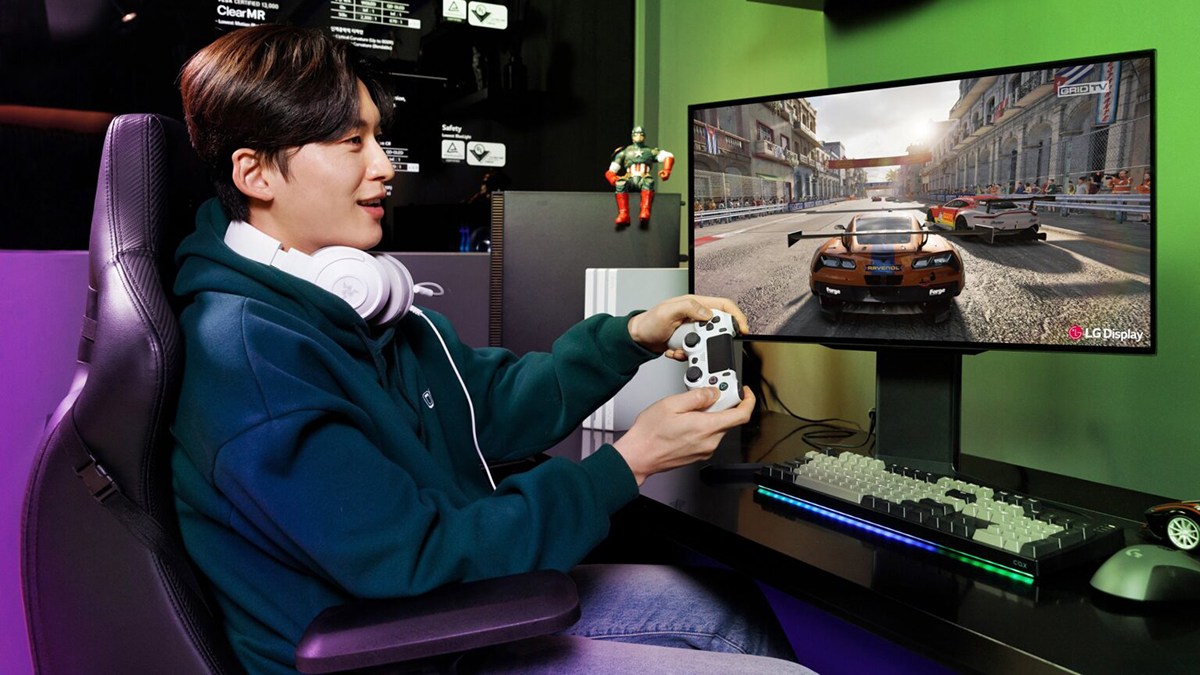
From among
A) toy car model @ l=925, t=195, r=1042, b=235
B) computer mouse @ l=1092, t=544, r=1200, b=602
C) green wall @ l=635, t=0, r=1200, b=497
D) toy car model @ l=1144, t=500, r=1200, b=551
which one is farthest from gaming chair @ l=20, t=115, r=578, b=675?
green wall @ l=635, t=0, r=1200, b=497

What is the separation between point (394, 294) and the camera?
40.3 inches

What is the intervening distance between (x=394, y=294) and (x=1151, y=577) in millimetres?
763

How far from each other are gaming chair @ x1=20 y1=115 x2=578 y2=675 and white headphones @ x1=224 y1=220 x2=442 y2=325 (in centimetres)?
14

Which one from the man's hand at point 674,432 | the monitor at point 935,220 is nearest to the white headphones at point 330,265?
the man's hand at point 674,432

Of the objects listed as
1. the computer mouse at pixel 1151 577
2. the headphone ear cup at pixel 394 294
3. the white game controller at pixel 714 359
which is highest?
the headphone ear cup at pixel 394 294

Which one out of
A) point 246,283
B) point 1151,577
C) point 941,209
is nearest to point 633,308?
point 941,209

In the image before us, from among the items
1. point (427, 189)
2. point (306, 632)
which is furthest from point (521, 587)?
point (427, 189)

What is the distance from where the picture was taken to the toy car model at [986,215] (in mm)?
1093

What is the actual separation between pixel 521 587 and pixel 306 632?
0.59 ft

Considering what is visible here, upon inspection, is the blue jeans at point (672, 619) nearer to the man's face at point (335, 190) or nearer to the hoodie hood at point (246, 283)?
the hoodie hood at point (246, 283)

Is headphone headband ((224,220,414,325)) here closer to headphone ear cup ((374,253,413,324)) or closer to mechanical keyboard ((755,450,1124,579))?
headphone ear cup ((374,253,413,324))

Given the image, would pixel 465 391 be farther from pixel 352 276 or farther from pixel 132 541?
pixel 132 541

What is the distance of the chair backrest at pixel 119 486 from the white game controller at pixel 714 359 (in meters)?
0.54

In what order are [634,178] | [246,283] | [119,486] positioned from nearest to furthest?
1. [119,486]
2. [246,283]
3. [634,178]
